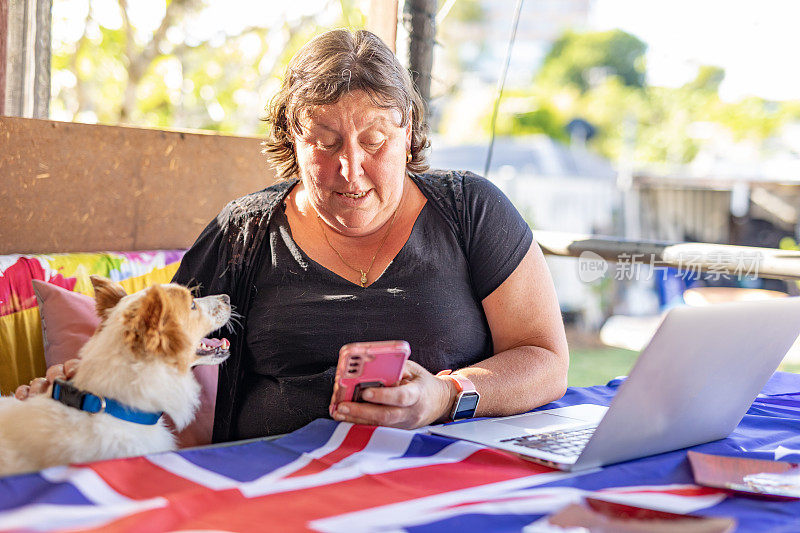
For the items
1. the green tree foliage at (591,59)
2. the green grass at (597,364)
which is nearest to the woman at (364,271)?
the green grass at (597,364)

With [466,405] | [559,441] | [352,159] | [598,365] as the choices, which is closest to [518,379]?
[466,405]

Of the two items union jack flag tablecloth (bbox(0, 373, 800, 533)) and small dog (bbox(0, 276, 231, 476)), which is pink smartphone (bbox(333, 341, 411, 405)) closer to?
union jack flag tablecloth (bbox(0, 373, 800, 533))

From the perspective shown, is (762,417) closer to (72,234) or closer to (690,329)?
(690,329)

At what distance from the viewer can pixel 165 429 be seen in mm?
1532

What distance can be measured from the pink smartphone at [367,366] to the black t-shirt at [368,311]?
324 mm

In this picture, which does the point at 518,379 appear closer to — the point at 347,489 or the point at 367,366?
the point at 367,366

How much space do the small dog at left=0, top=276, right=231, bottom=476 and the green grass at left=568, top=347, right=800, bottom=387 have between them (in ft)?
21.0

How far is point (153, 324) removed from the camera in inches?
54.5

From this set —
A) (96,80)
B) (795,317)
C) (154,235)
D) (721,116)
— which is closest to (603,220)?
(96,80)

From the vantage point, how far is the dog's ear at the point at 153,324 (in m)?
1.38

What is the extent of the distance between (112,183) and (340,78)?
1.16 m

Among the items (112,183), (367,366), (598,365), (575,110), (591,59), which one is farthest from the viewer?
(591,59)

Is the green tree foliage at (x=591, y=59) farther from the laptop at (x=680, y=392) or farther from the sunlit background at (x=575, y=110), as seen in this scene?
the laptop at (x=680, y=392)

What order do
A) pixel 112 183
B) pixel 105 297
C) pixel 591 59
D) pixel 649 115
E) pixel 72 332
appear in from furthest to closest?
pixel 591 59, pixel 649 115, pixel 112 183, pixel 72 332, pixel 105 297
